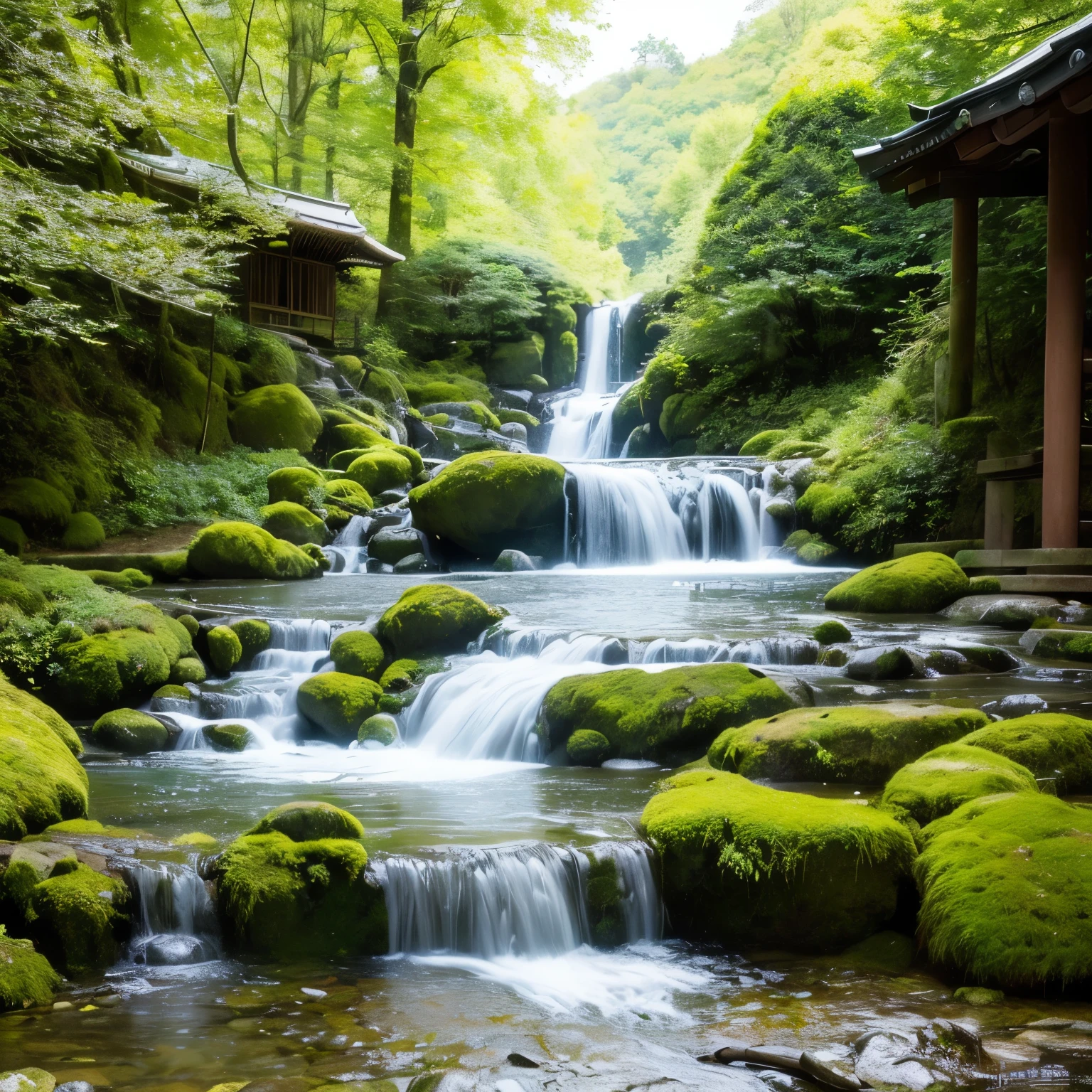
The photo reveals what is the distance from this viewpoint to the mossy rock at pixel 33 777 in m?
4.84

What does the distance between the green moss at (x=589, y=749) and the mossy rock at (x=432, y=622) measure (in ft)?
9.17

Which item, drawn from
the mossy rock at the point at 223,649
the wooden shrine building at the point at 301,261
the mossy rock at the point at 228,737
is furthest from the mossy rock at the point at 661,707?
the wooden shrine building at the point at 301,261

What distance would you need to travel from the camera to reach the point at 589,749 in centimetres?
A: 705

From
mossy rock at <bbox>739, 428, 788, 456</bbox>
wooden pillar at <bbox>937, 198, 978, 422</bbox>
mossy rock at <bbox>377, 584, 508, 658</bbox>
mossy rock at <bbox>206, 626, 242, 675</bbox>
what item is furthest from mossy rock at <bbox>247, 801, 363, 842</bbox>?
mossy rock at <bbox>739, 428, 788, 456</bbox>

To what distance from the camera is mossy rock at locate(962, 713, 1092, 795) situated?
5371 millimetres

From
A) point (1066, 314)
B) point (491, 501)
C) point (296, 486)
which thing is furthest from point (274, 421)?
point (1066, 314)

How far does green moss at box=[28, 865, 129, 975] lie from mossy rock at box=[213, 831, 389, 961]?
1.51 ft

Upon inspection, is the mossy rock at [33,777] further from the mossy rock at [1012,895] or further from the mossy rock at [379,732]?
the mossy rock at [1012,895]

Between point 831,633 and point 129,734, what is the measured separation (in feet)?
20.1

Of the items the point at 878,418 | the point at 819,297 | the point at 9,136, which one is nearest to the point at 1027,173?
the point at 878,418

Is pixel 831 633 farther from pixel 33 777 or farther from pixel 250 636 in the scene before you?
pixel 33 777

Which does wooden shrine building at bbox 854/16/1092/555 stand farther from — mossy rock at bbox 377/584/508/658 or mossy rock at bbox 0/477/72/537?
mossy rock at bbox 0/477/72/537

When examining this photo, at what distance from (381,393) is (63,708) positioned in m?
17.2

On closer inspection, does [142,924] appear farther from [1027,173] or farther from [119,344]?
[119,344]
